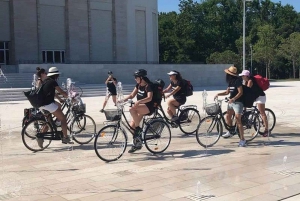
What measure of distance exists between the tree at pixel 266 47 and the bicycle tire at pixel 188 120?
199 feet

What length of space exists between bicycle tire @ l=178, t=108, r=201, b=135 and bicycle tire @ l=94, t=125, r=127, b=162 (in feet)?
9.95

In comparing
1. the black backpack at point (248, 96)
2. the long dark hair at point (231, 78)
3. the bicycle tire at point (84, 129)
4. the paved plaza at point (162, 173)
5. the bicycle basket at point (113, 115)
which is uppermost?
the long dark hair at point (231, 78)

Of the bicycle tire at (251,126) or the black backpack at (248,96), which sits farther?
the bicycle tire at (251,126)

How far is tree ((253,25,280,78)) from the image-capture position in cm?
6950

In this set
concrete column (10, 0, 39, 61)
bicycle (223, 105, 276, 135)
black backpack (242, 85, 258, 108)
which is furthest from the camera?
concrete column (10, 0, 39, 61)

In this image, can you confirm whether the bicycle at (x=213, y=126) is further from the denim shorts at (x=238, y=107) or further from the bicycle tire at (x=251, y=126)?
the denim shorts at (x=238, y=107)

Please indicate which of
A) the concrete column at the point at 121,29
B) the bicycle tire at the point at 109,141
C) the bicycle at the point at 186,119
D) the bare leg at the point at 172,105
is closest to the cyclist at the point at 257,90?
the bicycle at the point at 186,119

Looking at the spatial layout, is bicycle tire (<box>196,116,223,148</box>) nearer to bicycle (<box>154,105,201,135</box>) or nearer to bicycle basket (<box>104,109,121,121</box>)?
bicycle (<box>154,105,201,135</box>)

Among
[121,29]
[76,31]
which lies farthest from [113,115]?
[121,29]

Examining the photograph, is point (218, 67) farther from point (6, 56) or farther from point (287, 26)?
point (287, 26)

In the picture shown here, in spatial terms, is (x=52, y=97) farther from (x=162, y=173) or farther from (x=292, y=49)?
(x=292, y=49)

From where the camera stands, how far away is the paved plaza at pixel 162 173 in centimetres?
638

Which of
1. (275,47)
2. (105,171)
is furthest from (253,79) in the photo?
(275,47)

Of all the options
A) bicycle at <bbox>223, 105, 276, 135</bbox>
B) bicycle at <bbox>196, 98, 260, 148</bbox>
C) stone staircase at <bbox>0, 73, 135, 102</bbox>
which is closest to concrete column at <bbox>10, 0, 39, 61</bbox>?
stone staircase at <bbox>0, 73, 135, 102</bbox>
